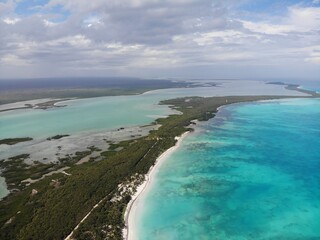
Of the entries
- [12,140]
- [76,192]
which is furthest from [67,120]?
[76,192]

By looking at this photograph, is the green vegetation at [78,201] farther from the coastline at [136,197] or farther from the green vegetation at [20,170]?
the green vegetation at [20,170]

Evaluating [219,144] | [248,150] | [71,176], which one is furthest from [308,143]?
[71,176]

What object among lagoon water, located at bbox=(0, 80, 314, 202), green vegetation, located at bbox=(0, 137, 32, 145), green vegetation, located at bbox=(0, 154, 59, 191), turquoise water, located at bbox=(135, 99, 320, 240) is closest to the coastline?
turquoise water, located at bbox=(135, 99, 320, 240)

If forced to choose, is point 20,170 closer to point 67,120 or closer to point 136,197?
point 136,197

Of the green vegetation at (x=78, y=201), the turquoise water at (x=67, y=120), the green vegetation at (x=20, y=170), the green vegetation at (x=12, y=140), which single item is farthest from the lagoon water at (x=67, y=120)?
the green vegetation at (x=78, y=201)

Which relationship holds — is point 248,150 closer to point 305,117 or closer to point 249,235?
point 249,235

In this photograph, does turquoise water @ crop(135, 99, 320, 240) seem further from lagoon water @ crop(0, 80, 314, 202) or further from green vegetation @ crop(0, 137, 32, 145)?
green vegetation @ crop(0, 137, 32, 145)
